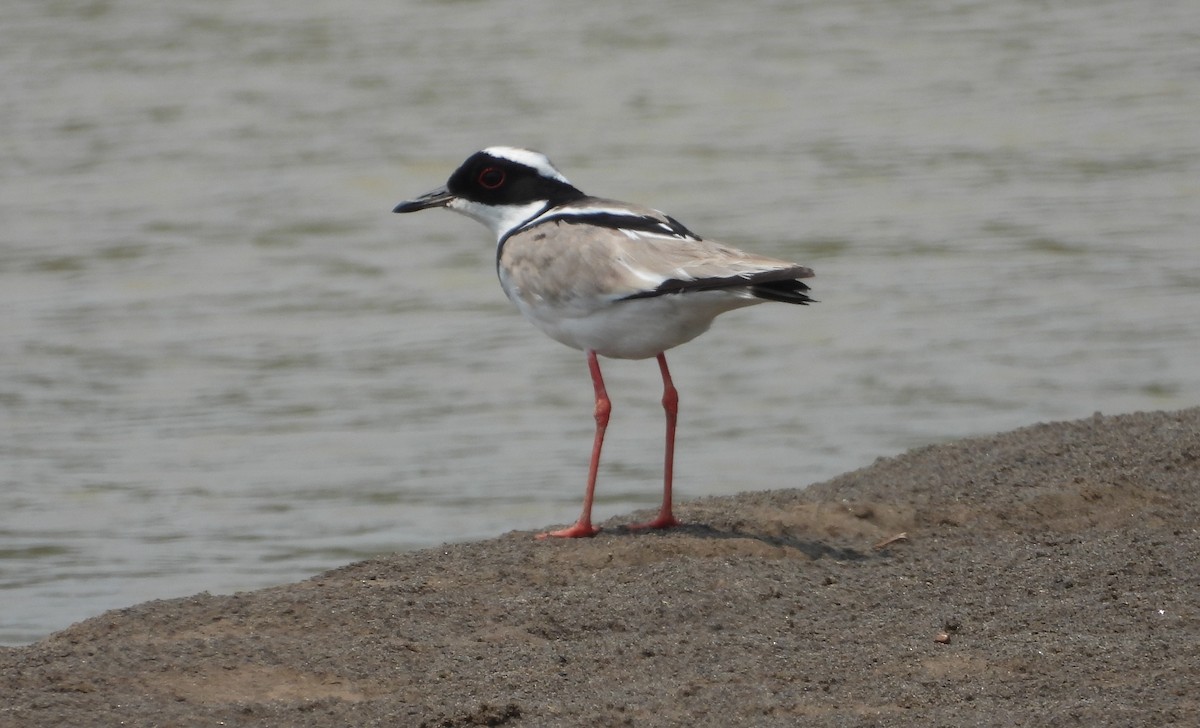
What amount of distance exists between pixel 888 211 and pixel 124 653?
33.0 ft

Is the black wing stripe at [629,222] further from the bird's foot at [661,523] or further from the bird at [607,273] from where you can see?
the bird's foot at [661,523]

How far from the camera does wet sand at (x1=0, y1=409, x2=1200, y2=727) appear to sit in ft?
15.7

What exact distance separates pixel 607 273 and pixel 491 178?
1.18 meters

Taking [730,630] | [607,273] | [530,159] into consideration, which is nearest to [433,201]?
[530,159]

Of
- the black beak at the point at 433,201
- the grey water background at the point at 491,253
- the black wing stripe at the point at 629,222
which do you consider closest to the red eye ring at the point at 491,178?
the black beak at the point at 433,201

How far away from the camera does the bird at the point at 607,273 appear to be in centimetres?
618

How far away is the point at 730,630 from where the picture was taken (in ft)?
18.1

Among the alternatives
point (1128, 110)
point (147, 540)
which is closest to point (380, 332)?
point (147, 540)

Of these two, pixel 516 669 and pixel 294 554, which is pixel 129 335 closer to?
pixel 294 554

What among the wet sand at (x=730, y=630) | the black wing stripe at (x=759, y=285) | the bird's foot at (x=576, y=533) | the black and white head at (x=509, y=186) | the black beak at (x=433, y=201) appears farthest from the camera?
the black beak at (x=433, y=201)

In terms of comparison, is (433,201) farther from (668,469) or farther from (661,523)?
(661,523)

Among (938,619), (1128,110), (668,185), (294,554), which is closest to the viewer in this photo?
(938,619)

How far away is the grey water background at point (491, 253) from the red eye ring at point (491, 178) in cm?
175

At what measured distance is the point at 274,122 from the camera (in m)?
18.4
